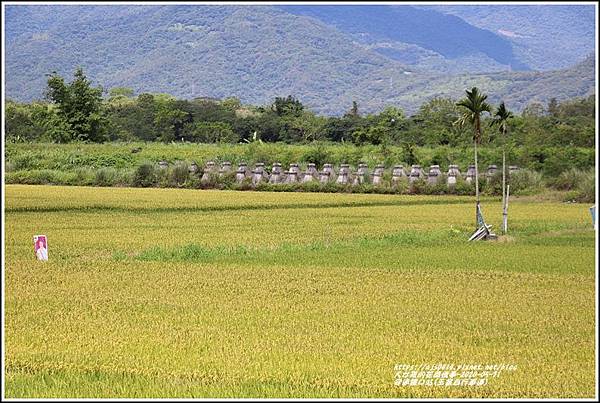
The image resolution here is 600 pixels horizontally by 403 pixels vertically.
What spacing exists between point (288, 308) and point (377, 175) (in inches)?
1267

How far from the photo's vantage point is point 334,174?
44469 mm

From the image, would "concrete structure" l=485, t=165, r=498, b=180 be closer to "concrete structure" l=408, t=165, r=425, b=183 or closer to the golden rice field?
"concrete structure" l=408, t=165, r=425, b=183

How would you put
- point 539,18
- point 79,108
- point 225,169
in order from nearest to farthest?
point 539,18, point 225,169, point 79,108

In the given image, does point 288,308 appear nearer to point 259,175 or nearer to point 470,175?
point 259,175

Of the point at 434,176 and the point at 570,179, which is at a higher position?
the point at 434,176

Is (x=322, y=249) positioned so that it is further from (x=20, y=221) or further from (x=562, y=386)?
(x=562, y=386)

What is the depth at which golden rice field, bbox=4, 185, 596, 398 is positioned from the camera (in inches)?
306

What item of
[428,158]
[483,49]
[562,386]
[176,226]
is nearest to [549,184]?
[428,158]

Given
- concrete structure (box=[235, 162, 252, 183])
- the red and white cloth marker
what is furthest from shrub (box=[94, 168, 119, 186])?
the red and white cloth marker

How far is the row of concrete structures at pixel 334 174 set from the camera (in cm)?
4250

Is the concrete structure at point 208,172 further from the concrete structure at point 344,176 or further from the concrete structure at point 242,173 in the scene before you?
the concrete structure at point 344,176

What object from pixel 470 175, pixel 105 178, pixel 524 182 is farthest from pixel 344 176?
pixel 105 178

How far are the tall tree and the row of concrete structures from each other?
850 cm

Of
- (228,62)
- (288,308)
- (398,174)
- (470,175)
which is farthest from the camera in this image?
(228,62)
